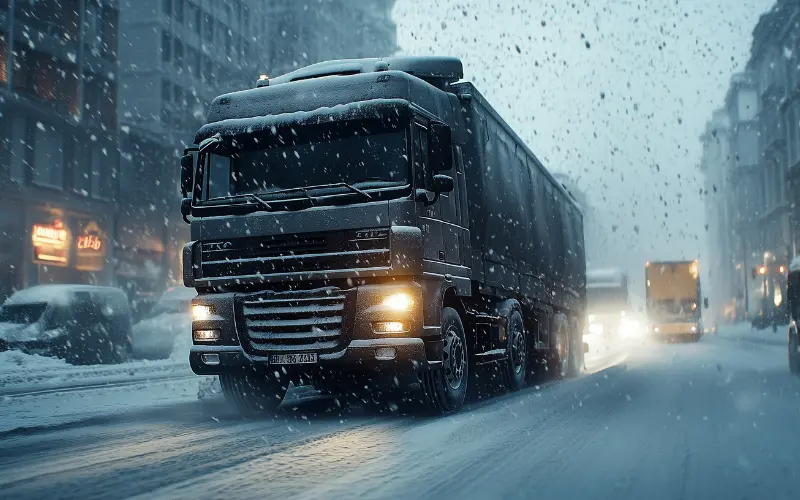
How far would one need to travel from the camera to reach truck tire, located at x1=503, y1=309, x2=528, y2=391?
12242mm

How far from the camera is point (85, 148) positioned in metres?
38.7

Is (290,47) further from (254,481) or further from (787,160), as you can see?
(254,481)

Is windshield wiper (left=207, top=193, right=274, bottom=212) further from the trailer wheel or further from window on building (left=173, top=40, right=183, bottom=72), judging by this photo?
window on building (left=173, top=40, right=183, bottom=72)

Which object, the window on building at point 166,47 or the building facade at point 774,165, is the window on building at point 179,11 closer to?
the window on building at point 166,47

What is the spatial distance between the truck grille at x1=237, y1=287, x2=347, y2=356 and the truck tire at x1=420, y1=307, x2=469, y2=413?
114 centimetres

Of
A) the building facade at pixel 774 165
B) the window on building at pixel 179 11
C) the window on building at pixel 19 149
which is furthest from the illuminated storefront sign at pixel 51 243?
the building facade at pixel 774 165

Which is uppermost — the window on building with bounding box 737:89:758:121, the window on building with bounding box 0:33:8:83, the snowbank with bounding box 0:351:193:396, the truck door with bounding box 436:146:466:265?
the window on building with bounding box 737:89:758:121

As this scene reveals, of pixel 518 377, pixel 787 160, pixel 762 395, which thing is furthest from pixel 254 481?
pixel 787 160

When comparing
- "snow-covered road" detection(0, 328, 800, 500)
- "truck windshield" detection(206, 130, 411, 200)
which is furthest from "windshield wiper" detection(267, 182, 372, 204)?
"snow-covered road" detection(0, 328, 800, 500)

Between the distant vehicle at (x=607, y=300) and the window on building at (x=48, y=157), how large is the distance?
76.1 feet

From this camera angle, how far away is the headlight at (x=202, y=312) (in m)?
9.30

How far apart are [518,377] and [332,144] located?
16.2 feet

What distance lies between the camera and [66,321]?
1873 cm

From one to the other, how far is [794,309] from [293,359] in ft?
38.7
